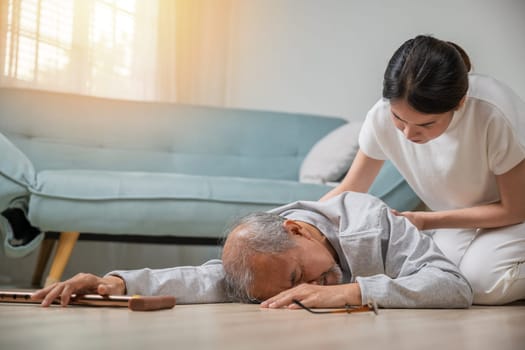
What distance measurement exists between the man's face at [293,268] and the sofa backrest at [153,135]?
1.78 metres

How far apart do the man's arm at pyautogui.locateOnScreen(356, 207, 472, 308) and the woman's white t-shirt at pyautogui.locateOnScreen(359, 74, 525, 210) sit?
0.85ft

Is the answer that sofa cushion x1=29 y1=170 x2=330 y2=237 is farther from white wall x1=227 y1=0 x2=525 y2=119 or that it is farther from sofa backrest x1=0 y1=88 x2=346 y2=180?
white wall x1=227 y1=0 x2=525 y2=119

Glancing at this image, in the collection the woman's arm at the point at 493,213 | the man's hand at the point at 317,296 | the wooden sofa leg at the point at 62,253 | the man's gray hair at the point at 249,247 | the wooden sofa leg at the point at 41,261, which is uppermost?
the woman's arm at the point at 493,213

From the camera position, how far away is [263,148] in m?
3.23

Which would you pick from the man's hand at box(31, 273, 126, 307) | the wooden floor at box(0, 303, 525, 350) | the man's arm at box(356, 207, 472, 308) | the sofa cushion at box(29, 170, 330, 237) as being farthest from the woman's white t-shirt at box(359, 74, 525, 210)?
the man's hand at box(31, 273, 126, 307)

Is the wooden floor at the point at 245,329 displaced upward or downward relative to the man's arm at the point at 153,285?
upward

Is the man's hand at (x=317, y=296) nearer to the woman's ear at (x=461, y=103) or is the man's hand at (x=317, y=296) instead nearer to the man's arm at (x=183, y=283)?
the man's arm at (x=183, y=283)

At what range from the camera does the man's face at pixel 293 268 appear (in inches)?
50.6

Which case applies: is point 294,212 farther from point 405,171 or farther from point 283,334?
point 283,334

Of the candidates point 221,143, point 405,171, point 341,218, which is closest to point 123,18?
point 221,143

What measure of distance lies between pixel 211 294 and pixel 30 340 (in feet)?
2.22

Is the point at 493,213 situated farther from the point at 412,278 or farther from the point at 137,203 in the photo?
the point at 137,203

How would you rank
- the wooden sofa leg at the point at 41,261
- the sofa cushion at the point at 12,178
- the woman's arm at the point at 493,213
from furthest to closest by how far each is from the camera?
the wooden sofa leg at the point at 41,261, the sofa cushion at the point at 12,178, the woman's arm at the point at 493,213

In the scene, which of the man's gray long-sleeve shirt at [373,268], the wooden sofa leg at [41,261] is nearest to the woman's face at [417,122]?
the man's gray long-sleeve shirt at [373,268]
